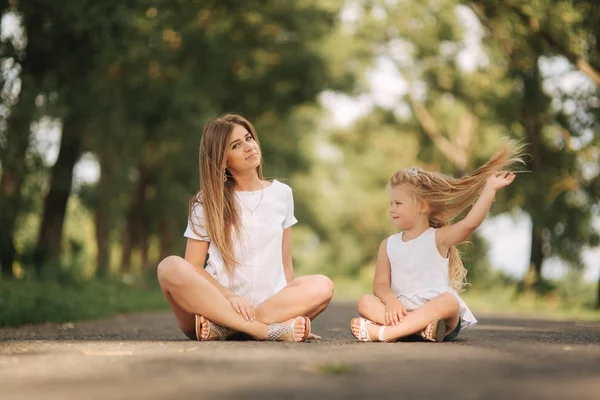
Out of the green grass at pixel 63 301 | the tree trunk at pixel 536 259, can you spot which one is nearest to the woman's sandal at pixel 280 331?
the green grass at pixel 63 301

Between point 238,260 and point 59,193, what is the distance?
44.5ft

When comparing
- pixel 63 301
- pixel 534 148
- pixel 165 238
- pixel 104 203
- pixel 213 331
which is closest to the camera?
pixel 213 331

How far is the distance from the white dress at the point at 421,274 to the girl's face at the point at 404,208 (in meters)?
0.17

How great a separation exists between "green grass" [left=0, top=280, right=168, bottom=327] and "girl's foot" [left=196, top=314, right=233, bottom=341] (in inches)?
140

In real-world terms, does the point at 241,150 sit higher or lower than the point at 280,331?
higher

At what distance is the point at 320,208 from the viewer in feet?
142

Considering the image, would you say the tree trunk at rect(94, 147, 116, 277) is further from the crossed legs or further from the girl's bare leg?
the girl's bare leg

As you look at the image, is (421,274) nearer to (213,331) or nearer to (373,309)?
(373,309)

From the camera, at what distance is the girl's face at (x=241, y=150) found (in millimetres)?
7207

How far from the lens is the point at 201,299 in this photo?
21.9 feet

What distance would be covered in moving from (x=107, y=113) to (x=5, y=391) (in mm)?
15793

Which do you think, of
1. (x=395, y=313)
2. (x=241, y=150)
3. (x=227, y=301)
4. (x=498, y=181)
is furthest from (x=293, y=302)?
(x=498, y=181)

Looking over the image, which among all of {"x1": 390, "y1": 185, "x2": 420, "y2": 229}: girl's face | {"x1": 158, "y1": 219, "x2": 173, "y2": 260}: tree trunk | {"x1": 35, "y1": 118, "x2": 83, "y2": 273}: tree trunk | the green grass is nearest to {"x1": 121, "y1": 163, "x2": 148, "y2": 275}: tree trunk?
{"x1": 158, "y1": 219, "x2": 173, "y2": 260}: tree trunk

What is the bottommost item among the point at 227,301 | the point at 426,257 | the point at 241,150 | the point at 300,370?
the point at 300,370
